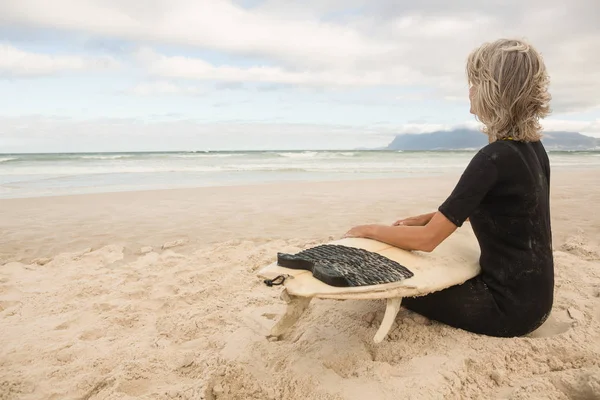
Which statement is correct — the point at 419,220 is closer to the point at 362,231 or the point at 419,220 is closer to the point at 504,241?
the point at 362,231

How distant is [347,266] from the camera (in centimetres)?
215

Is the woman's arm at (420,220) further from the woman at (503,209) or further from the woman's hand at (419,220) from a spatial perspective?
the woman at (503,209)

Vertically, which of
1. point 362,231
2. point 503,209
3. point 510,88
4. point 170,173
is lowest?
point 170,173

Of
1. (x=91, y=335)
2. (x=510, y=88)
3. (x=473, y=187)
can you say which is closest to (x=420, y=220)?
(x=473, y=187)

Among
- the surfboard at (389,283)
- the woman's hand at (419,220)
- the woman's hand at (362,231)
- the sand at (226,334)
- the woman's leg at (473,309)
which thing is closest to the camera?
the surfboard at (389,283)

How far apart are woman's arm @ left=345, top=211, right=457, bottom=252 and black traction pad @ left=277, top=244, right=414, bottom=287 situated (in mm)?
144

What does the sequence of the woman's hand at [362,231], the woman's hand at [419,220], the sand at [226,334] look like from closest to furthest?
the sand at [226,334] < the woman's hand at [362,231] < the woman's hand at [419,220]

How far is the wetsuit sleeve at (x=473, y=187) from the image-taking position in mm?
2041

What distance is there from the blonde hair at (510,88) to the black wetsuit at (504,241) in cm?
10

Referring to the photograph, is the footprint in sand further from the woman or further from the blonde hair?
the blonde hair

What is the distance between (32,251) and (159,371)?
10.6ft

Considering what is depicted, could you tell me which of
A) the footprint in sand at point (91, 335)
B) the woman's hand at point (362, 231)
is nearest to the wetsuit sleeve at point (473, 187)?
the woman's hand at point (362, 231)

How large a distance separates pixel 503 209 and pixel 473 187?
0.24 meters

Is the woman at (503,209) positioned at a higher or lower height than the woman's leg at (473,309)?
higher
